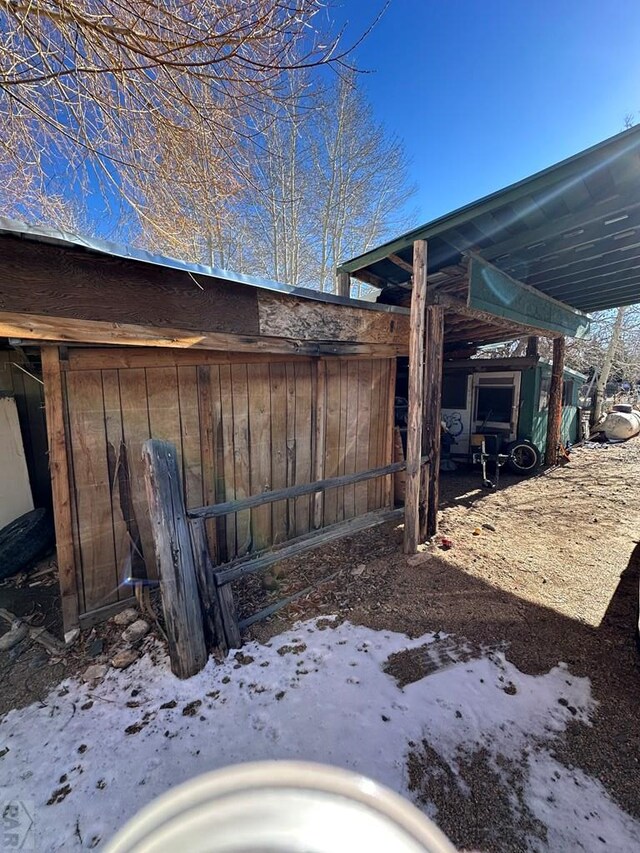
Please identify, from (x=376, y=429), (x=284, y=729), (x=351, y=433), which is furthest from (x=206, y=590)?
(x=376, y=429)

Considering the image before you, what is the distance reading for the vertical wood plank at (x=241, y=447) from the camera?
3.15 m

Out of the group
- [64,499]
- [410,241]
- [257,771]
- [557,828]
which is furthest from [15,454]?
[557,828]

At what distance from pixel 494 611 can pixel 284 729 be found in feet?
6.01

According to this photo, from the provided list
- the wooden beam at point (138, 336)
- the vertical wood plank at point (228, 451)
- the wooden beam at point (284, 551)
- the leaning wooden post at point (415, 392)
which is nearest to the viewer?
the wooden beam at point (138, 336)

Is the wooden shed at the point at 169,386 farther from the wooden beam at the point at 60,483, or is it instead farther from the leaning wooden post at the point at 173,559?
the leaning wooden post at the point at 173,559

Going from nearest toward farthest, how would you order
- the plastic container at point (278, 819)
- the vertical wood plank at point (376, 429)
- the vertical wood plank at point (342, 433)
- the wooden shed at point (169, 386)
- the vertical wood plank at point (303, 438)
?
the plastic container at point (278, 819) → the wooden shed at point (169, 386) → the vertical wood plank at point (303, 438) → the vertical wood plank at point (342, 433) → the vertical wood plank at point (376, 429)

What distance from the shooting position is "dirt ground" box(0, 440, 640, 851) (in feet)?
4.98

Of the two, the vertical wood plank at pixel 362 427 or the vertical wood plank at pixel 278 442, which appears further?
the vertical wood plank at pixel 362 427

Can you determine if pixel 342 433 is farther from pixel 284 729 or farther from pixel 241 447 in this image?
pixel 284 729

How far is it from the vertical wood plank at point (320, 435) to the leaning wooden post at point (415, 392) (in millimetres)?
915

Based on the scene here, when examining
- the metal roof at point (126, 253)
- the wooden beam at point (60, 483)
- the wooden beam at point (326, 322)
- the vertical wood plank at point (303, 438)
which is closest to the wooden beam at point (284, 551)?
the vertical wood plank at point (303, 438)

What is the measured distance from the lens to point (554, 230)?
127 inches

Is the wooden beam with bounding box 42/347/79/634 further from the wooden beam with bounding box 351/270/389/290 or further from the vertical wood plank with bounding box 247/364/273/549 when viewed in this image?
the wooden beam with bounding box 351/270/389/290

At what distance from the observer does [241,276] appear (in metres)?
2.51
